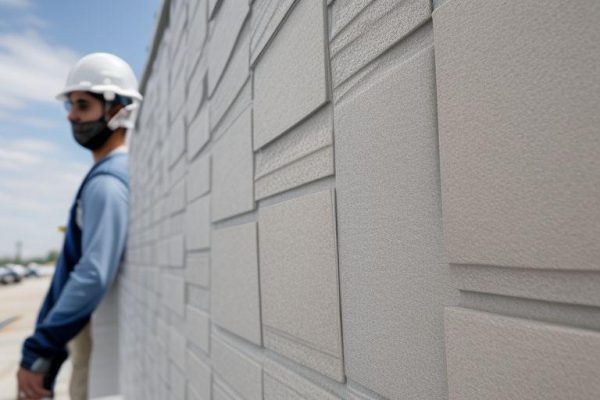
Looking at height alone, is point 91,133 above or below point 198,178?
above

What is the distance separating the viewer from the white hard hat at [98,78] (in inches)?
120

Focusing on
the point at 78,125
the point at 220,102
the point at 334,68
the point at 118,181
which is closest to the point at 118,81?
the point at 78,125

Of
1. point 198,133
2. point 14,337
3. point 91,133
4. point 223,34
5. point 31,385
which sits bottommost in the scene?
point 14,337

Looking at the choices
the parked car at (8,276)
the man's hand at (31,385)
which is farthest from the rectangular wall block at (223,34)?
the parked car at (8,276)

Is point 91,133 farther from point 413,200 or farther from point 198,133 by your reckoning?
point 413,200

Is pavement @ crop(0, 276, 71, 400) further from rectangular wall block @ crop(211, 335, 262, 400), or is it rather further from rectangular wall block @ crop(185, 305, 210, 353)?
rectangular wall block @ crop(211, 335, 262, 400)

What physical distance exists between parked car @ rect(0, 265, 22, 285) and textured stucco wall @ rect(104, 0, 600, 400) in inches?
1467

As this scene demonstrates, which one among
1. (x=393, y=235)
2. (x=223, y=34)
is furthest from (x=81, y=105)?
(x=393, y=235)

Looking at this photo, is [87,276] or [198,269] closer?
[198,269]

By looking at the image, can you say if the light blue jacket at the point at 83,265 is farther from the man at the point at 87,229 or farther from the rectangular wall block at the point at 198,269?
the rectangular wall block at the point at 198,269

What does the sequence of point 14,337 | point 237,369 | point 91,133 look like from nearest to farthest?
point 237,369, point 91,133, point 14,337

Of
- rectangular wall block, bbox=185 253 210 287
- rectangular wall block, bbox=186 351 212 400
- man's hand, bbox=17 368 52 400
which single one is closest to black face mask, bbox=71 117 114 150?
man's hand, bbox=17 368 52 400

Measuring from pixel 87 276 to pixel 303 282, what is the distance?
7.08 ft

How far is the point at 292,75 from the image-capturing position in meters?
0.77
